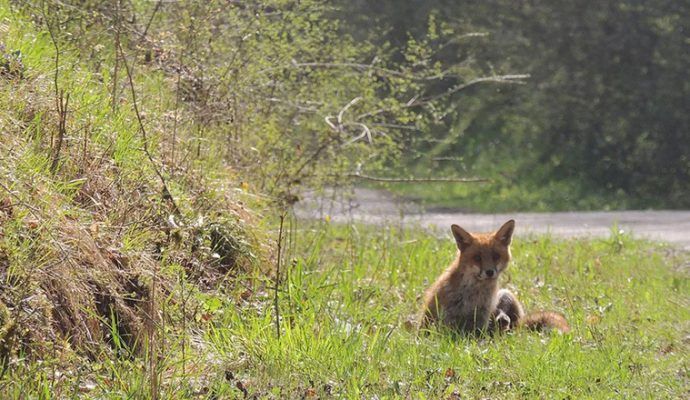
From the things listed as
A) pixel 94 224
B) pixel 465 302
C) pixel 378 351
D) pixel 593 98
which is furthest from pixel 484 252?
pixel 593 98

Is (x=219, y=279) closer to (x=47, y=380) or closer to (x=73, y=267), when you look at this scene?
(x=73, y=267)

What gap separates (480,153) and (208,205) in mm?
18294

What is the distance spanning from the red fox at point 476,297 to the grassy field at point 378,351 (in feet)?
0.76

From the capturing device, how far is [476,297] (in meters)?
8.73

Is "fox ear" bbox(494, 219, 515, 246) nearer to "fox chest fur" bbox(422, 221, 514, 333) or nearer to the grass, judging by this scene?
"fox chest fur" bbox(422, 221, 514, 333)

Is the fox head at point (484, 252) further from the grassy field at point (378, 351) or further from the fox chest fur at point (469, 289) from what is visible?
the grassy field at point (378, 351)

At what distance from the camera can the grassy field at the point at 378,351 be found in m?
6.29

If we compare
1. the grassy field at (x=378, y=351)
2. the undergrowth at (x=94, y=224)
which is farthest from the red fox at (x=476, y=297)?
the undergrowth at (x=94, y=224)

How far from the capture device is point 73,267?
668 cm

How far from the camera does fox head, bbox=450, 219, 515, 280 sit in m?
8.74

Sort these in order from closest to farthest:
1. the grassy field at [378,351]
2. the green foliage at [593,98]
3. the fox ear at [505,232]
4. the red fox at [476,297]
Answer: the grassy field at [378,351] < the red fox at [476,297] < the fox ear at [505,232] < the green foliage at [593,98]

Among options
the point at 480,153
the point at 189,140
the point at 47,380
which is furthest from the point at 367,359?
the point at 480,153

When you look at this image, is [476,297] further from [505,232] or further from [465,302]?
[505,232]

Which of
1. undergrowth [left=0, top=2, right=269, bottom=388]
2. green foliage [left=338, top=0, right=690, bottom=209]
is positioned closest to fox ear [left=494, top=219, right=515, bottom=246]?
undergrowth [left=0, top=2, right=269, bottom=388]
